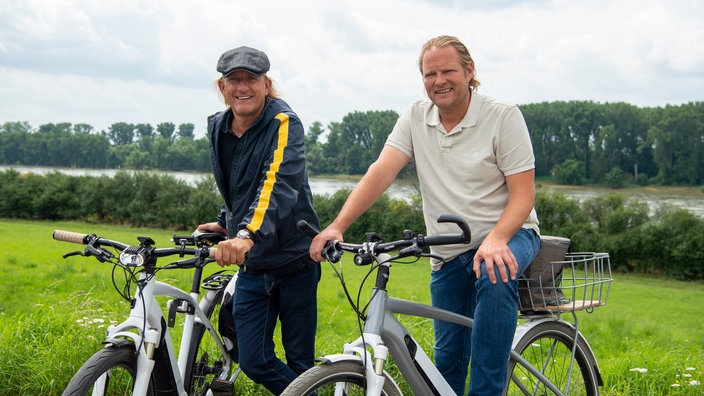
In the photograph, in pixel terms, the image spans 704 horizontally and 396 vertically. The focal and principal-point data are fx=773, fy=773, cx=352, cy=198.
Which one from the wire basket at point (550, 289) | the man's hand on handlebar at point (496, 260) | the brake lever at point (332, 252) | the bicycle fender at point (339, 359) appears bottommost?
the bicycle fender at point (339, 359)

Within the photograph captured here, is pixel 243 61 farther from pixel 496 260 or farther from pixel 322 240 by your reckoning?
pixel 496 260

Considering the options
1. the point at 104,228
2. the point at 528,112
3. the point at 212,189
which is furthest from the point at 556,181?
the point at 104,228

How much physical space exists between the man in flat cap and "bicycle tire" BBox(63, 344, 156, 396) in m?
0.66

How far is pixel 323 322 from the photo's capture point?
10.5m

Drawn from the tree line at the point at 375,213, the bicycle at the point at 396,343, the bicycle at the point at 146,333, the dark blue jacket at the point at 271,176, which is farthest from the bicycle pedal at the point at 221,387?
the tree line at the point at 375,213

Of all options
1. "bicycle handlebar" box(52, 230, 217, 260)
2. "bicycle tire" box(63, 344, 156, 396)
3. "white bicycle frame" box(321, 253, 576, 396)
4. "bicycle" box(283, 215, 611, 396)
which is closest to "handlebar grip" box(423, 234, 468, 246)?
"bicycle" box(283, 215, 611, 396)

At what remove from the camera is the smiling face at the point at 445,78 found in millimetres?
3412

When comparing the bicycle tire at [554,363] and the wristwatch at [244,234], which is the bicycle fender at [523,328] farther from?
the wristwatch at [244,234]

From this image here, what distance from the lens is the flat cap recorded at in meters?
3.72

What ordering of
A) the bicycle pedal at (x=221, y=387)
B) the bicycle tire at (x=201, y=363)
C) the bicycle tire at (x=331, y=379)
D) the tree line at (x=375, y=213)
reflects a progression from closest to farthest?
the bicycle tire at (x=331, y=379) → the bicycle tire at (x=201, y=363) → the bicycle pedal at (x=221, y=387) → the tree line at (x=375, y=213)

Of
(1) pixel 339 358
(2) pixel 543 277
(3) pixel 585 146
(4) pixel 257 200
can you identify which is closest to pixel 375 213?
(3) pixel 585 146

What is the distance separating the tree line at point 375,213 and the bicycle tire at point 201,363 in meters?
21.9

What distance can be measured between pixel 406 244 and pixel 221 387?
1756mm

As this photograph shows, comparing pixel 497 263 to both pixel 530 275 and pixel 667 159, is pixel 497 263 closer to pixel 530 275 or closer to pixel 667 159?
pixel 530 275
